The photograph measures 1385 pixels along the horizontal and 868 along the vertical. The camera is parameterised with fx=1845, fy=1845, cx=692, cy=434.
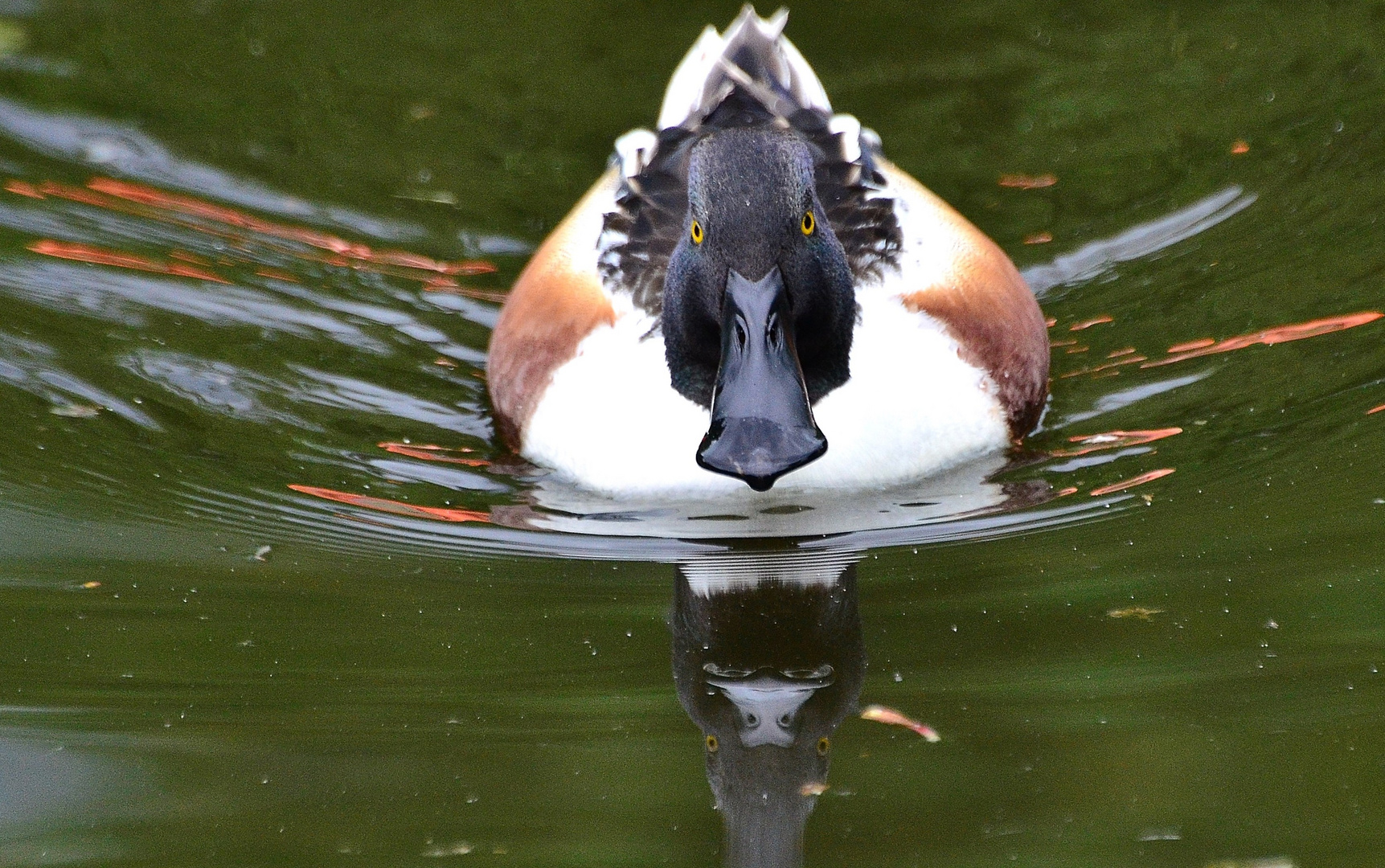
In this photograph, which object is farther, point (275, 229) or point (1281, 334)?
point (275, 229)

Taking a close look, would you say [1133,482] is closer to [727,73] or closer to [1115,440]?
[1115,440]

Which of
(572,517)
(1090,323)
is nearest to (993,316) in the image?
(1090,323)

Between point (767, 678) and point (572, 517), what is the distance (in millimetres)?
1243

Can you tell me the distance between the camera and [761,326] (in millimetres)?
4883

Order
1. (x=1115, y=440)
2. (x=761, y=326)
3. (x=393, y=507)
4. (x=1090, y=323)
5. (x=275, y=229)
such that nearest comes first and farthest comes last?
(x=761, y=326)
(x=393, y=507)
(x=1115, y=440)
(x=1090, y=323)
(x=275, y=229)

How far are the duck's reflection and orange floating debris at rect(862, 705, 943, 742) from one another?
0.18ft

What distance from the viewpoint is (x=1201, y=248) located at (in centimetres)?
721

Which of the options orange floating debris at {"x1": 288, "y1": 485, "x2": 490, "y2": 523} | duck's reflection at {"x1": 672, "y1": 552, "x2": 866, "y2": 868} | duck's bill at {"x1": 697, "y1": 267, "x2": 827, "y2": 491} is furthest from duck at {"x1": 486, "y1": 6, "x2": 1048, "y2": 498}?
orange floating debris at {"x1": 288, "y1": 485, "x2": 490, "y2": 523}

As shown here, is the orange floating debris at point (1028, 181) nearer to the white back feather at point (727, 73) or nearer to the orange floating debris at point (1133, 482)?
the white back feather at point (727, 73)

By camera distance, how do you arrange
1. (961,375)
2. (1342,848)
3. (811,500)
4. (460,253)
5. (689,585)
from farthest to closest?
(460,253) → (961,375) → (811,500) → (689,585) → (1342,848)

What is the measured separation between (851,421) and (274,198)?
11.8ft

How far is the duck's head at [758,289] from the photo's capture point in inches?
189

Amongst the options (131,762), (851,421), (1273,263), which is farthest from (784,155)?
(1273,263)

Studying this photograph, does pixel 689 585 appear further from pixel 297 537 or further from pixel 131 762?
pixel 131 762
